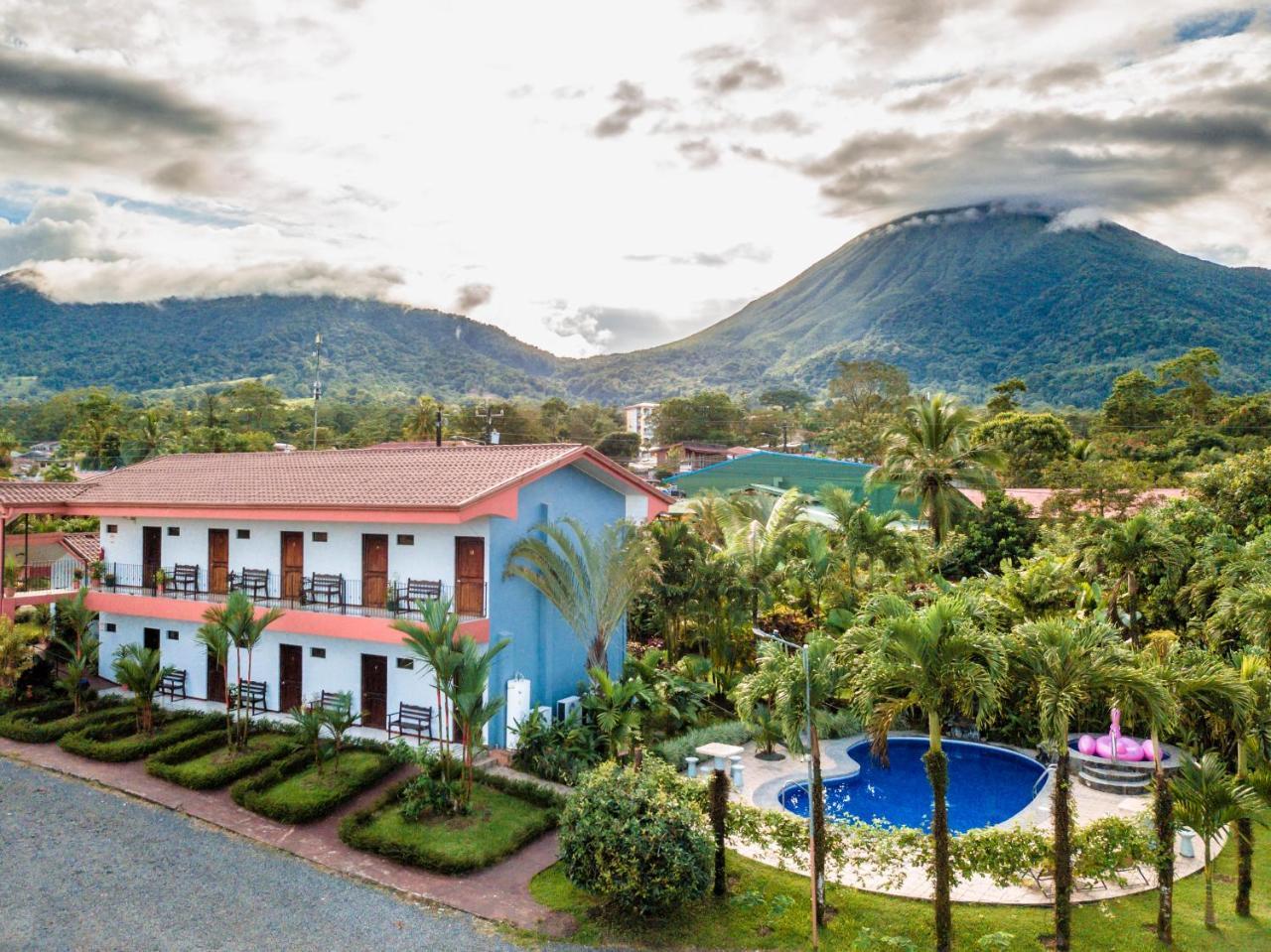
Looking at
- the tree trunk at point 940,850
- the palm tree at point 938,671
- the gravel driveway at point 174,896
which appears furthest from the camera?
the gravel driveway at point 174,896

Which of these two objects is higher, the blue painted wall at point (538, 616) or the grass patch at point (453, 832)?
the blue painted wall at point (538, 616)

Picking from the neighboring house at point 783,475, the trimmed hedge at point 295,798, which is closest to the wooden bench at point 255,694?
the trimmed hedge at point 295,798

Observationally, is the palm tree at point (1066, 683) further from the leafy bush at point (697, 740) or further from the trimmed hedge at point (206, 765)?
the trimmed hedge at point (206, 765)

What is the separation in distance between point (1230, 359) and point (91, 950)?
481 ft

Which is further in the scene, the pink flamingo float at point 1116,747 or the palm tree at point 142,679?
the pink flamingo float at point 1116,747

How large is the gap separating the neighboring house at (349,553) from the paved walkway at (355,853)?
3202 mm

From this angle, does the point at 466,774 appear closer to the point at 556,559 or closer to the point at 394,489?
the point at 556,559

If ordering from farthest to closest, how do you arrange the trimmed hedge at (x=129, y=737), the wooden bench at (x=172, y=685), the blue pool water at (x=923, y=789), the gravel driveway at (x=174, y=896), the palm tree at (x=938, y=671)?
the wooden bench at (x=172, y=685) < the blue pool water at (x=923, y=789) < the trimmed hedge at (x=129, y=737) < the gravel driveway at (x=174, y=896) < the palm tree at (x=938, y=671)

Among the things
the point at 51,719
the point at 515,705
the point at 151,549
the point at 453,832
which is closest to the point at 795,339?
the point at 151,549

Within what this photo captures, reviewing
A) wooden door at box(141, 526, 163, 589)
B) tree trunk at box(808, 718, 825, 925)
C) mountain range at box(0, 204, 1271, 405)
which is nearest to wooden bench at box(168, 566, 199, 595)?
wooden door at box(141, 526, 163, 589)

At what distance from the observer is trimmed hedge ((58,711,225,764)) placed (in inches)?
644

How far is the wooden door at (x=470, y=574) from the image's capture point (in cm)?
1720

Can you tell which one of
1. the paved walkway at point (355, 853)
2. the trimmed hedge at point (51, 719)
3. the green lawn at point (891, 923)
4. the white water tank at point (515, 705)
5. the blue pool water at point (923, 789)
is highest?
the white water tank at point (515, 705)

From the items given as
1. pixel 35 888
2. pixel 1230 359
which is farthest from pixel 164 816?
pixel 1230 359
